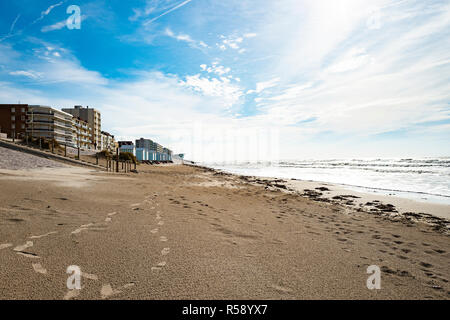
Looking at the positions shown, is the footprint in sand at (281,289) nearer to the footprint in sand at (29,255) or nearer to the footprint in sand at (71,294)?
the footprint in sand at (71,294)

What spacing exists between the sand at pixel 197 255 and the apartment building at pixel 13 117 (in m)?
85.0

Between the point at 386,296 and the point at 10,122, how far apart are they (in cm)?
9469

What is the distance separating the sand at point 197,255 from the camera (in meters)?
2.53

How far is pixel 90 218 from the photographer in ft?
16.0

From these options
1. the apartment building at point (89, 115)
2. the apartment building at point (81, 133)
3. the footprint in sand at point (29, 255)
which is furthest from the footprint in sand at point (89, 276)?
the apartment building at point (89, 115)

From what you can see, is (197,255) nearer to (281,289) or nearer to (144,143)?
(281,289)

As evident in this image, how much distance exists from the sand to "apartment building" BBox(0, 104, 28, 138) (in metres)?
85.0

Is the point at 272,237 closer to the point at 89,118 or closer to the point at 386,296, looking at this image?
the point at 386,296

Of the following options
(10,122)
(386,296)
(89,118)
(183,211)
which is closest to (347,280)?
(386,296)

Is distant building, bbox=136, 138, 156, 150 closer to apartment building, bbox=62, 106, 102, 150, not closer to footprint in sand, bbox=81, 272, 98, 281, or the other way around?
apartment building, bbox=62, 106, 102, 150

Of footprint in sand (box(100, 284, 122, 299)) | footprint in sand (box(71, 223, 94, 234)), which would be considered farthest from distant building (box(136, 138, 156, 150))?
footprint in sand (box(100, 284, 122, 299))

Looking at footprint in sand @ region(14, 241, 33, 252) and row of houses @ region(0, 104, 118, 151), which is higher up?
row of houses @ region(0, 104, 118, 151)

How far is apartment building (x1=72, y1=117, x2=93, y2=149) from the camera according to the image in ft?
261

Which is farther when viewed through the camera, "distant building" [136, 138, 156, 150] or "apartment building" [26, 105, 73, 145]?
"distant building" [136, 138, 156, 150]
